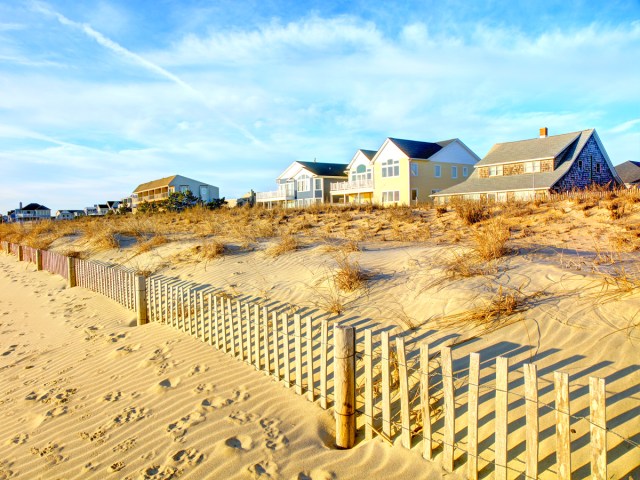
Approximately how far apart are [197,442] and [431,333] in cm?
296

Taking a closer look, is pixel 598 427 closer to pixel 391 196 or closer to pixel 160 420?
pixel 160 420

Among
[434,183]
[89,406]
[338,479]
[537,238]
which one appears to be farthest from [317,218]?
[434,183]

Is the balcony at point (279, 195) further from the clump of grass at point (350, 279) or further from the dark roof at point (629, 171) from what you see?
the clump of grass at point (350, 279)

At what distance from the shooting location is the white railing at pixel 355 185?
42094 millimetres

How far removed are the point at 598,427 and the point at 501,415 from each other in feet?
1.90

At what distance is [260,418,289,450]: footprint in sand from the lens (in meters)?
3.86

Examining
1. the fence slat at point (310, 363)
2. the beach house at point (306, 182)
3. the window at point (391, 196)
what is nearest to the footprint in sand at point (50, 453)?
the fence slat at point (310, 363)

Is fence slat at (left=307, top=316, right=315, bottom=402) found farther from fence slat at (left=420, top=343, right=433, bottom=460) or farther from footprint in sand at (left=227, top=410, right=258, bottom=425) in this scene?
fence slat at (left=420, top=343, right=433, bottom=460)

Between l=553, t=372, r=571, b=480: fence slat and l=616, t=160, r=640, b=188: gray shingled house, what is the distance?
1803 inches

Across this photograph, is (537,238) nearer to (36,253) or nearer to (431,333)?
(431,333)

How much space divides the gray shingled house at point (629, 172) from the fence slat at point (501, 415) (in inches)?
1804

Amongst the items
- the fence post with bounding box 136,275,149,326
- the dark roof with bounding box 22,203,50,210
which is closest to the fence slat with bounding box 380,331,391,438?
the fence post with bounding box 136,275,149,326

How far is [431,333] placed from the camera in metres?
5.20

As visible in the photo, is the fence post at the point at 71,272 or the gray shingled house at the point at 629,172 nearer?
the fence post at the point at 71,272
